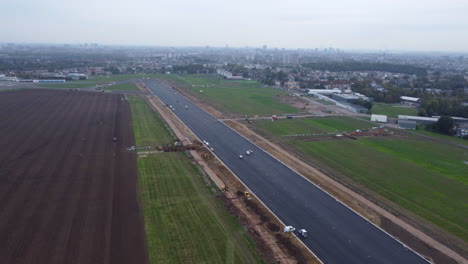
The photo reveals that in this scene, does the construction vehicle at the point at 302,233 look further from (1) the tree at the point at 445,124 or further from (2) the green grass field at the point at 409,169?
(1) the tree at the point at 445,124

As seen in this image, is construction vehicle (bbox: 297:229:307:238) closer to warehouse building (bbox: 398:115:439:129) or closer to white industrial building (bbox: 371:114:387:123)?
warehouse building (bbox: 398:115:439:129)

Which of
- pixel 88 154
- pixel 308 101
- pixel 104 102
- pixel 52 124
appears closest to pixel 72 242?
pixel 88 154

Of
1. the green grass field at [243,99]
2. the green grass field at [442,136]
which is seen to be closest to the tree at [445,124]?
the green grass field at [442,136]

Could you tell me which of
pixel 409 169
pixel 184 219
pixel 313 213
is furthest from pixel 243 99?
pixel 184 219

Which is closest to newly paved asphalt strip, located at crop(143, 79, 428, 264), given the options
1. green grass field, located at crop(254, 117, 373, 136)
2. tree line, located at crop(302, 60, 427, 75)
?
green grass field, located at crop(254, 117, 373, 136)

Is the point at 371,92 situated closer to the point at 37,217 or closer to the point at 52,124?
the point at 52,124
